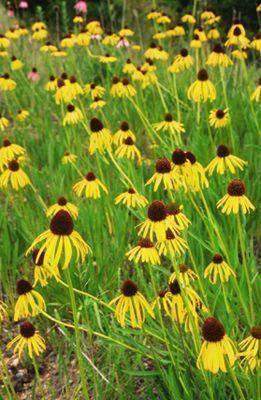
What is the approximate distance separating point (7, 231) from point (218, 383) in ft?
5.18

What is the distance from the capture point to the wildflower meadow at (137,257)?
Answer: 1772mm

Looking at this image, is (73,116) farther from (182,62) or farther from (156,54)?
(156,54)

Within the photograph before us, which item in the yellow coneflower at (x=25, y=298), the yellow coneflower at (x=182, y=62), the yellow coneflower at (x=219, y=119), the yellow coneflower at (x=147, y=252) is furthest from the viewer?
the yellow coneflower at (x=182, y=62)

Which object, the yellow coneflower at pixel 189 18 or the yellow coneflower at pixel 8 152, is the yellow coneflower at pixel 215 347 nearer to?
the yellow coneflower at pixel 8 152

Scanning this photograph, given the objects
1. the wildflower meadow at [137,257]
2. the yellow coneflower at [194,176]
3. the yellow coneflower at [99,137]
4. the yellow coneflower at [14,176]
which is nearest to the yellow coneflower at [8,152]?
the wildflower meadow at [137,257]

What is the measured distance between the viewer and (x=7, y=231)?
10.2 feet

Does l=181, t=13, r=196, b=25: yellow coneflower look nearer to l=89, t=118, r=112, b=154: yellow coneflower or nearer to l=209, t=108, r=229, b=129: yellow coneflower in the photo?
l=209, t=108, r=229, b=129: yellow coneflower

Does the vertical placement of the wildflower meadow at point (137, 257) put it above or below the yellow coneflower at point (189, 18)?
below

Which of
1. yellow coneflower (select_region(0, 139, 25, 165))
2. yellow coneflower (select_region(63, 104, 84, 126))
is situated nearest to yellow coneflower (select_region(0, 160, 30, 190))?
yellow coneflower (select_region(0, 139, 25, 165))

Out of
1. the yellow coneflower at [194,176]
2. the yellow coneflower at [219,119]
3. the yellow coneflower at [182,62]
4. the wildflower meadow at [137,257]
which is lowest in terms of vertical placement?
the wildflower meadow at [137,257]

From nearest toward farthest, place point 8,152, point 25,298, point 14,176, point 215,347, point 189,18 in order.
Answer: point 215,347, point 25,298, point 14,176, point 8,152, point 189,18

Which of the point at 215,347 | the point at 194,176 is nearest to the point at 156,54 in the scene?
the point at 194,176

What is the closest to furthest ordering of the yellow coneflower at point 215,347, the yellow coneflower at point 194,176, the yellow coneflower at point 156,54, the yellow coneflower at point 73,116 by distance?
1. the yellow coneflower at point 215,347
2. the yellow coneflower at point 194,176
3. the yellow coneflower at point 73,116
4. the yellow coneflower at point 156,54

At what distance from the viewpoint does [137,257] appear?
1.72 meters
